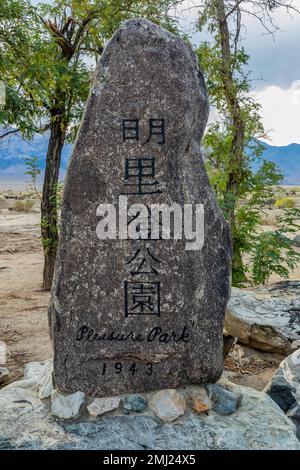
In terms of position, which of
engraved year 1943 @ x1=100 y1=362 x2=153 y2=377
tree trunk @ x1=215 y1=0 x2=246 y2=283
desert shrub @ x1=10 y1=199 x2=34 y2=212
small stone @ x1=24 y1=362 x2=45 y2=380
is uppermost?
tree trunk @ x1=215 y1=0 x2=246 y2=283

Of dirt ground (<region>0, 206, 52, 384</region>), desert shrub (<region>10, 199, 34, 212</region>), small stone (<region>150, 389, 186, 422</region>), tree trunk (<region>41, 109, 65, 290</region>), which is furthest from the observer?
desert shrub (<region>10, 199, 34, 212</region>)

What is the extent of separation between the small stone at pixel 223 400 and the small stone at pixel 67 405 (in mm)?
984

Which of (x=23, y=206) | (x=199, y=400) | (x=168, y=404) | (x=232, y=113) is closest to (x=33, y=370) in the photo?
(x=168, y=404)

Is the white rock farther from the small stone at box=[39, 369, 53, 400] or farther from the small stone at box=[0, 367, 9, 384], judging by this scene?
the small stone at box=[39, 369, 53, 400]

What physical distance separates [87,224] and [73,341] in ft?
2.88

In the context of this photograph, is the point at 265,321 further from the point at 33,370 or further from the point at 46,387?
the point at 46,387

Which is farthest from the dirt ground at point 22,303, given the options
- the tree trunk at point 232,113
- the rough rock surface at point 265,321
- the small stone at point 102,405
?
the tree trunk at point 232,113

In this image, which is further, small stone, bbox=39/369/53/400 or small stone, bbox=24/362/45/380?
small stone, bbox=24/362/45/380

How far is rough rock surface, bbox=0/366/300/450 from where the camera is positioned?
3.64 m

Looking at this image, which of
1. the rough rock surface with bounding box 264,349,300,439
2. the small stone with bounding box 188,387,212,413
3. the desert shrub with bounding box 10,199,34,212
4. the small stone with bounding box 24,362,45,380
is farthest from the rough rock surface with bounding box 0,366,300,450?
the desert shrub with bounding box 10,199,34,212

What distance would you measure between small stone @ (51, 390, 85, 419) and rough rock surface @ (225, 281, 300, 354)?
274cm

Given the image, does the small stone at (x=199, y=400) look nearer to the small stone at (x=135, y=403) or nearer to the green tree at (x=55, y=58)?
the small stone at (x=135, y=403)

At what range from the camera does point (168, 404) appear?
12.8ft

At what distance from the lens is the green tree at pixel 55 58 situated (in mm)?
7836
